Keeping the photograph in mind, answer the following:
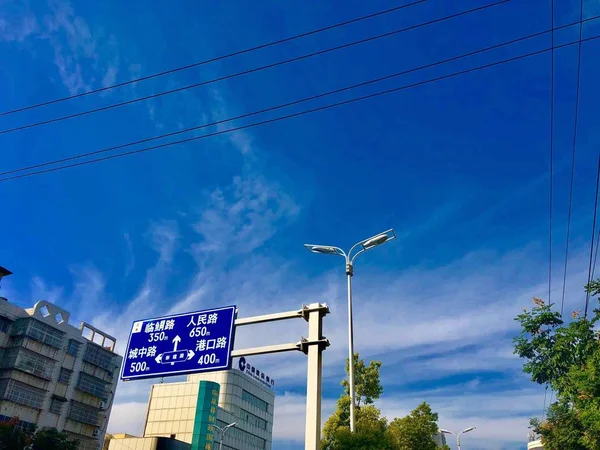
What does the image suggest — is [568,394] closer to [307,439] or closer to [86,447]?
[307,439]

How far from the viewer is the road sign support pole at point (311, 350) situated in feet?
30.5

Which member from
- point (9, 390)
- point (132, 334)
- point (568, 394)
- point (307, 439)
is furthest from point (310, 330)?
point (9, 390)

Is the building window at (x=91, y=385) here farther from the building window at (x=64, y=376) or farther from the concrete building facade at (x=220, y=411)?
the concrete building facade at (x=220, y=411)

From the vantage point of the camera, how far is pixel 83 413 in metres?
49.2

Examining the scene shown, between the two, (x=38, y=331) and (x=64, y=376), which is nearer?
(x=38, y=331)

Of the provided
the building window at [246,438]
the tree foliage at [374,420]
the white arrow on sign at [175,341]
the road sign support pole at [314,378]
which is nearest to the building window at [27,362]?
the tree foliage at [374,420]

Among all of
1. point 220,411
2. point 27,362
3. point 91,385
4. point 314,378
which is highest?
point 220,411

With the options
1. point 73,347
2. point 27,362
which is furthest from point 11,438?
point 73,347

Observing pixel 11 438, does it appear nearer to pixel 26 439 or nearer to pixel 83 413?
pixel 26 439

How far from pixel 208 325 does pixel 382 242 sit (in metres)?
8.27

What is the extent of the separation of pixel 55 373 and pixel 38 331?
16.8 feet

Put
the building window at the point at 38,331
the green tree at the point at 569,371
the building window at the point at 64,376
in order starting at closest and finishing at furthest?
the green tree at the point at 569,371 → the building window at the point at 38,331 → the building window at the point at 64,376

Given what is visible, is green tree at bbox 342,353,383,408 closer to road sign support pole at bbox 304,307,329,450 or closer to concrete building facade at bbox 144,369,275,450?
road sign support pole at bbox 304,307,329,450

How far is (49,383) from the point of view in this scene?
149 ft
